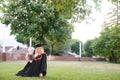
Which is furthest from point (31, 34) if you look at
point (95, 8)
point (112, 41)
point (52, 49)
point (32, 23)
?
point (52, 49)

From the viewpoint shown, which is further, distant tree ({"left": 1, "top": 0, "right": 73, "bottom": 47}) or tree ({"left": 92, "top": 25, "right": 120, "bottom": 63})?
tree ({"left": 92, "top": 25, "right": 120, "bottom": 63})

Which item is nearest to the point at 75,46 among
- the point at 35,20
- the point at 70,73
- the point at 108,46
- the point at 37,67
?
the point at 108,46

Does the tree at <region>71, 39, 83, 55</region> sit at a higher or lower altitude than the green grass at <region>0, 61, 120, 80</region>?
higher

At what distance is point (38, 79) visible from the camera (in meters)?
11.7

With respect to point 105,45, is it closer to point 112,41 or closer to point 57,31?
point 112,41

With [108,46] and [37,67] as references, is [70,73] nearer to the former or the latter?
[37,67]

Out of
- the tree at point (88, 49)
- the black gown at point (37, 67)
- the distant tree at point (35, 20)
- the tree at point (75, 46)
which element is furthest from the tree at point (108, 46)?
the black gown at point (37, 67)

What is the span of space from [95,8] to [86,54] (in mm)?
78271

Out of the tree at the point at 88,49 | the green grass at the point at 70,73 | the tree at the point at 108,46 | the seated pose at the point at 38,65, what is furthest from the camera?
the tree at the point at 88,49

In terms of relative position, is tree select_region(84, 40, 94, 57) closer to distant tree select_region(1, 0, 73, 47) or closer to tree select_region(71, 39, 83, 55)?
tree select_region(71, 39, 83, 55)

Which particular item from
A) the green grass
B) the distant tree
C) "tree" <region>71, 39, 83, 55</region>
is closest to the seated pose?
the green grass

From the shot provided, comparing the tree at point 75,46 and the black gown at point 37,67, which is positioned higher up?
the tree at point 75,46

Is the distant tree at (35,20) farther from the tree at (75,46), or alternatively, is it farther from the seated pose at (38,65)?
the tree at (75,46)

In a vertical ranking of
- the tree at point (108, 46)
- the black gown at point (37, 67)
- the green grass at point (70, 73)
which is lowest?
the green grass at point (70, 73)
